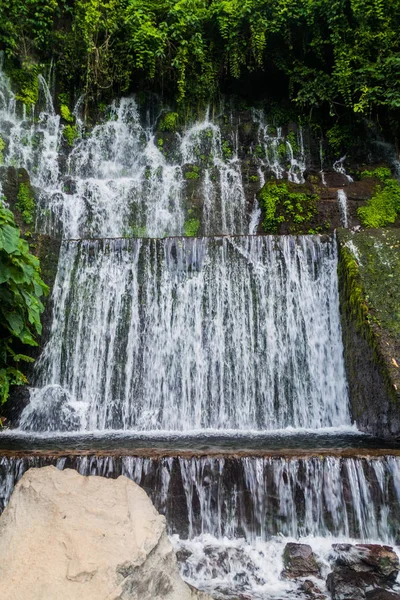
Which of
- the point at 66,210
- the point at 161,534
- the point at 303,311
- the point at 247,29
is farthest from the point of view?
the point at 247,29

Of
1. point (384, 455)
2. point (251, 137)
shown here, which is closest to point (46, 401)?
point (384, 455)

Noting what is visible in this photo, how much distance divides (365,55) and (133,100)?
17.7 ft

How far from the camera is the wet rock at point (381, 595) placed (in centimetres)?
348

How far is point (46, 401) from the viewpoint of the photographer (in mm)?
7008

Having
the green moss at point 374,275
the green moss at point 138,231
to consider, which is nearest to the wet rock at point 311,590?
the green moss at point 374,275

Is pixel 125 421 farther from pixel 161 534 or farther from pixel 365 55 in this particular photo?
pixel 365 55

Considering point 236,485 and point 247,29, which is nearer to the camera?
point 236,485

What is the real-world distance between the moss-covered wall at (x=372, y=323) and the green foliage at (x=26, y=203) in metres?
6.23

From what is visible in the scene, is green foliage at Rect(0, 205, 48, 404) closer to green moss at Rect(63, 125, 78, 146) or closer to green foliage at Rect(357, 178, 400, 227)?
green moss at Rect(63, 125, 78, 146)

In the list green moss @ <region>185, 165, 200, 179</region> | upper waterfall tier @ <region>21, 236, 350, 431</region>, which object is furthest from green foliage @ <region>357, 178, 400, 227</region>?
green moss @ <region>185, 165, 200, 179</region>

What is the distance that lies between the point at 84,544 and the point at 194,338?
5.04m

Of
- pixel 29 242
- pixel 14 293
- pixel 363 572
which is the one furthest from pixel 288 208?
pixel 363 572

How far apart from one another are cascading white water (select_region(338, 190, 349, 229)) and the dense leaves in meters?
1.81

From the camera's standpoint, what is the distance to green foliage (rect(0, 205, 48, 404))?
222 inches
